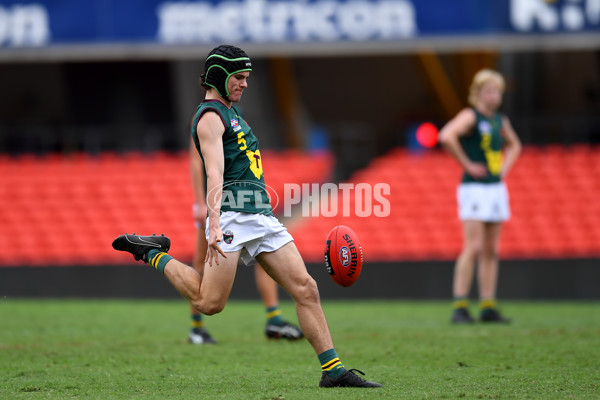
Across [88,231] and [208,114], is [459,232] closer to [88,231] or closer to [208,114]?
[88,231]

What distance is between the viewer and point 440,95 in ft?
66.0

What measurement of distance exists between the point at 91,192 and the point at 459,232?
659 centimetres

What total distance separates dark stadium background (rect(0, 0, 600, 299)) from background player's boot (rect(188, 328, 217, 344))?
4605 mm

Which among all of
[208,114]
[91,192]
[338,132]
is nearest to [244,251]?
[208,114]

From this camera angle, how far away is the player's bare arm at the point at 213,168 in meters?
4.68

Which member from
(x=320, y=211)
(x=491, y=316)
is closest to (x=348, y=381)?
(x=491, y=316)

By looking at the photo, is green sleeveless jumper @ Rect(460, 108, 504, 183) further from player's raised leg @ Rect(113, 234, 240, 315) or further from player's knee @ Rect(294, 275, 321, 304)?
player's raised leg @ Rect(113, 234, 240, 315)

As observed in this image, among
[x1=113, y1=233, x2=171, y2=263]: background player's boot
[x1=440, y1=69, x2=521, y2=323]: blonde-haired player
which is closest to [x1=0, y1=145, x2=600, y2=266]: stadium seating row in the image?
[x1=440, y1=69, x2=521, y2=323]: blonde-haired player

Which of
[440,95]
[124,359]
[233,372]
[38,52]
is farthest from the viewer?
[440,95]

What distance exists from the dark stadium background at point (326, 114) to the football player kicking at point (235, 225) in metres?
6.57

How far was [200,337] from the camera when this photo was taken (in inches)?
272

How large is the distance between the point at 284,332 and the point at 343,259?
2097 millimetres

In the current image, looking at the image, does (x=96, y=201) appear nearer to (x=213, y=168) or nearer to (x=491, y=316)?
(x=491, y=316)

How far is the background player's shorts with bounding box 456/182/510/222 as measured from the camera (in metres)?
8.10
